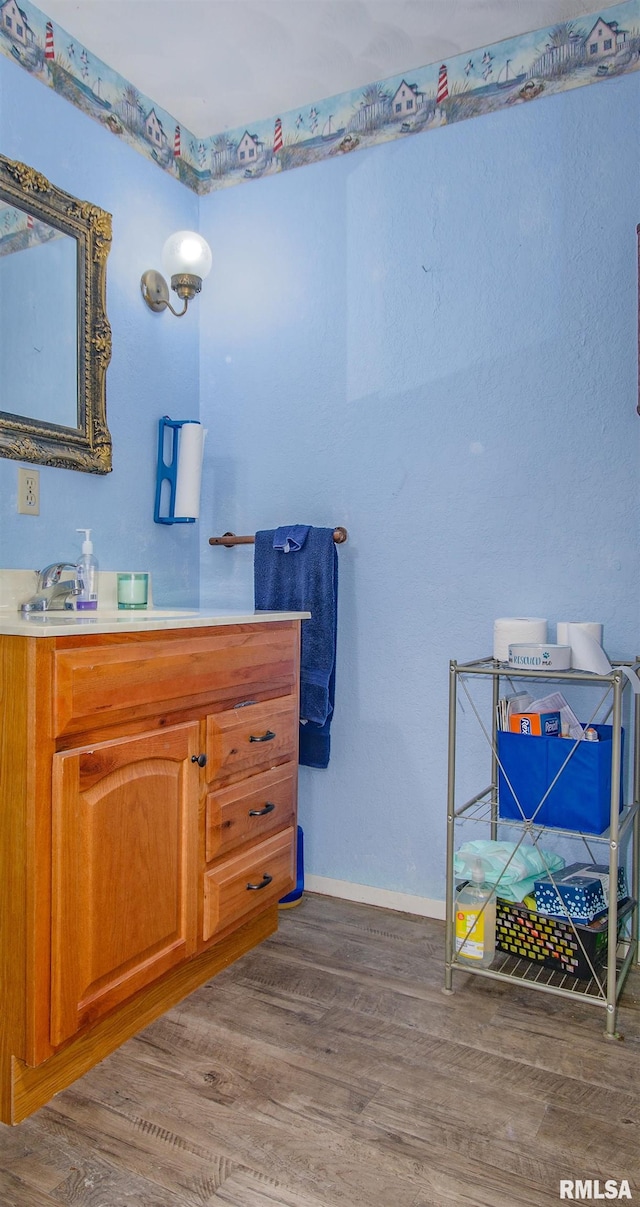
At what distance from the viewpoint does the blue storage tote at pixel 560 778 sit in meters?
1.65

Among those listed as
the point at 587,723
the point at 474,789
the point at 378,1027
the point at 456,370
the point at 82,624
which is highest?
the point at 456,370

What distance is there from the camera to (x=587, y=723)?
1832 mm

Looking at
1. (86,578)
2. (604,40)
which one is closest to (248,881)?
(86,578)

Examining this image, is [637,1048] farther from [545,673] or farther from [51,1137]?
[51,1137]

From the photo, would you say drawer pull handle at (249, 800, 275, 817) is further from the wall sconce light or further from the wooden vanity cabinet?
the wall sconce light

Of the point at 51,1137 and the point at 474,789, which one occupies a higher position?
the point at 474,789

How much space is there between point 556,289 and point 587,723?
110 centimetres

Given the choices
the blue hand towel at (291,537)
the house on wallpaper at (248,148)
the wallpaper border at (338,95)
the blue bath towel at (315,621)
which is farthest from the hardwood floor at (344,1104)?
the house on wallpaper at (248,148)

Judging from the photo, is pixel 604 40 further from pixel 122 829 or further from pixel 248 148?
pixel 122 829

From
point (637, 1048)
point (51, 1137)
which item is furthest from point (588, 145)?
point (51, 1137)

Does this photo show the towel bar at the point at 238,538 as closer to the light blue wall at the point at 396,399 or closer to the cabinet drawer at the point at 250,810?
the light blue wall at the point at 396,399

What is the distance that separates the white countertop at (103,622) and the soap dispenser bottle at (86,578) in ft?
0.12

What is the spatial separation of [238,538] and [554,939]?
1.37 m

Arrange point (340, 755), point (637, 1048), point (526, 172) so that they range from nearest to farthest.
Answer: point (637, 1048) < point (526, 172) < point (340, 755)
